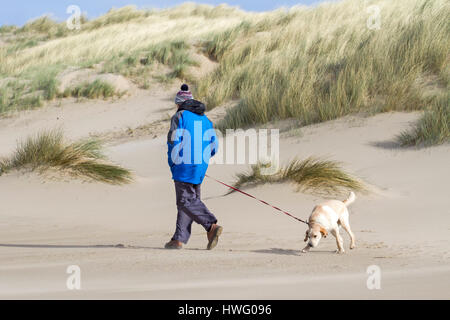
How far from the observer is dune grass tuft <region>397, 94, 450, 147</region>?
35.0 feet

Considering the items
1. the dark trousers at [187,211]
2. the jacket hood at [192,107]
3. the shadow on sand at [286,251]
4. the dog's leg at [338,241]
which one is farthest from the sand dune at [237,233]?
the jacket hood at [192,107]

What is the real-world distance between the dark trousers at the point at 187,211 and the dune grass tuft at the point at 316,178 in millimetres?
2861

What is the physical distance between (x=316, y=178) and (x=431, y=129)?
8.24ft

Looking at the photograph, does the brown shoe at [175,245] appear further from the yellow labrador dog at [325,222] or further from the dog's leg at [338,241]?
the dog's leg at [338,241]

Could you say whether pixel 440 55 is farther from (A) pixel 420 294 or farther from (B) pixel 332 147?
(A) pixel 420 294

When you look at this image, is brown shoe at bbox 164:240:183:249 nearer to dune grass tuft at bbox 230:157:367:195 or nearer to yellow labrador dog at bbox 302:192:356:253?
yellow labrador dog at bbox 302:192:356:253

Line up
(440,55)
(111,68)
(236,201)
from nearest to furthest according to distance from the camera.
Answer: (236,201) → (440,55) → (111,68)

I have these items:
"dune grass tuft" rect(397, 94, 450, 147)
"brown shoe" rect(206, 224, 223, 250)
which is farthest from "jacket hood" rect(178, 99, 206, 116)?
"dune grass tuft" rect(397, 94, 450, 147)

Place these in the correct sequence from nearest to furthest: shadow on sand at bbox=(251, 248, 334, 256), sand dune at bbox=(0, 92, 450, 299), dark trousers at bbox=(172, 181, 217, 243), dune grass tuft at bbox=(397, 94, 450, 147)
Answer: sand dune at bbox=(0, 92, 450, 299) → shadow on sand at bbox=(251, 248, 334, 256) → dark trousers at bbox=(172, 181, 217, 243) → dune grass tuft at bbox=(397, 94, 450, 147)

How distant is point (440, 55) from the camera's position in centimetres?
1349

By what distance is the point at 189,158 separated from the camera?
21.5ft
